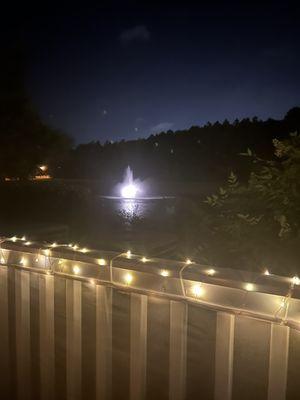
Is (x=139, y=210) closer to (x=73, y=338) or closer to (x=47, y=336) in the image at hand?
(x=47, y=336)

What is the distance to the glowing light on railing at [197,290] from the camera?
2.08 metres

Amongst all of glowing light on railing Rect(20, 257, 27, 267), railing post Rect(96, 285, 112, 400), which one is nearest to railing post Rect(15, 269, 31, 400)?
glowing light on railing Rect(20, 257, 27, 267)

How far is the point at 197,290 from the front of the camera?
2096 mm

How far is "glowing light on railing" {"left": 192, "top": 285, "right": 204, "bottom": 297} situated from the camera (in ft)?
6.83

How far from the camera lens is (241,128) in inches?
2160

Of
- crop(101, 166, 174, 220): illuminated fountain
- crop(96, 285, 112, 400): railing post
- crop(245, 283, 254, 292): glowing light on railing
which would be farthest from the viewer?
crop(101, 166, 174, 220): illuminated fountain

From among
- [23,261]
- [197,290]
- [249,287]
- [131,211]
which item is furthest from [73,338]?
[131,211]

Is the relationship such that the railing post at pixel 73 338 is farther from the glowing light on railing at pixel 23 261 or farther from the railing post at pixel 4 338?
the railing post at pixel 4 338

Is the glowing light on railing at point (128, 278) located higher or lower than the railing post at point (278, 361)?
higher

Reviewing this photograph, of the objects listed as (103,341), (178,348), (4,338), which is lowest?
(4,338)

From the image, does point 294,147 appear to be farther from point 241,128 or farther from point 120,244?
point 241,128

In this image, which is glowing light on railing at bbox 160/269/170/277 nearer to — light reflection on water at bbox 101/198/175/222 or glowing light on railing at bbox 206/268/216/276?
glowing light on railing at bbox 206/268/216/276

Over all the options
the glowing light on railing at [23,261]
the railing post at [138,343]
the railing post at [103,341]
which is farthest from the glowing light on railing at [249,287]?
→ the glowing light on railing at [23,261]

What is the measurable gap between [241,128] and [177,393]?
55301mm
